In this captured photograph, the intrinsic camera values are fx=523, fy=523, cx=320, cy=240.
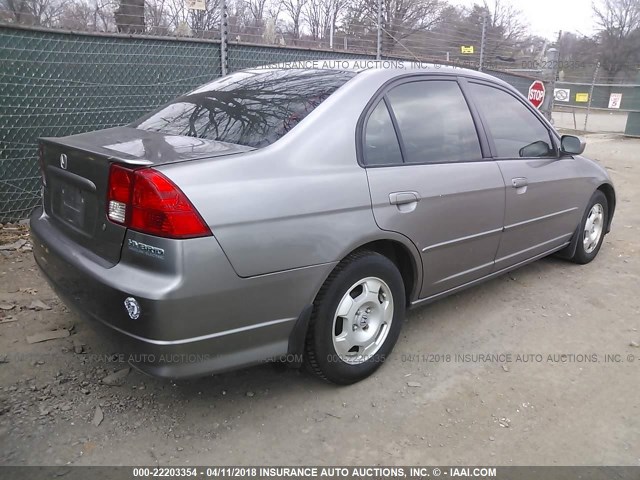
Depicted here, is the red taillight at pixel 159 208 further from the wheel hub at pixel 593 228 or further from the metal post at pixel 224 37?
the metal post at pixel 224 37

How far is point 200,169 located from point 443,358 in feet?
6.34

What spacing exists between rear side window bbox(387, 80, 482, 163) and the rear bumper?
1061mm

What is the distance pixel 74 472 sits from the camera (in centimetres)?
221

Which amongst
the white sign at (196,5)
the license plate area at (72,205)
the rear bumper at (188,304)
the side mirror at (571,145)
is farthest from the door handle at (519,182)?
the white sign at (196,5)

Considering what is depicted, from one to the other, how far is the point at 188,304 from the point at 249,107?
1217 mm

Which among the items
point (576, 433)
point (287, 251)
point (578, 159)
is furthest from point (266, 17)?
point (576, 433)

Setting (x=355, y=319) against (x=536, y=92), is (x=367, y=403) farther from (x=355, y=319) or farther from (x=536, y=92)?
(x=536, y=92)

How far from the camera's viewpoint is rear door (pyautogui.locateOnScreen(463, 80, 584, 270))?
3615 mm

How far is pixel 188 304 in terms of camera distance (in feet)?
7.00

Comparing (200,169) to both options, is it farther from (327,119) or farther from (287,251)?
(327,119)

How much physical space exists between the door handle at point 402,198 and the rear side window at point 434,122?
0.21 meters

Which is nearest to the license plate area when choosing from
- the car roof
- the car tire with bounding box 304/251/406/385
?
the car tire with bounding box 304/251/406/385

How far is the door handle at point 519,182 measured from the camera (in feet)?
11.9

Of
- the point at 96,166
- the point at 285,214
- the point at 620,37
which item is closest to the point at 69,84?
the point at 96,166
